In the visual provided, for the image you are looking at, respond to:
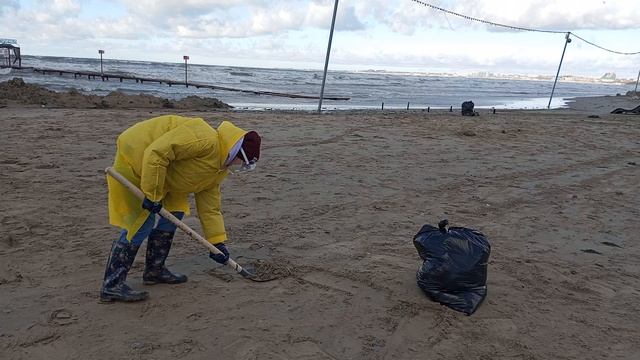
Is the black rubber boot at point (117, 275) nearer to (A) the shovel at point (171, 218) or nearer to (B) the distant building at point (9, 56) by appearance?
(A) the shovel at point (171, 218)

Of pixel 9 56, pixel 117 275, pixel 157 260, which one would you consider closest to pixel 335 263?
pixel 157 260

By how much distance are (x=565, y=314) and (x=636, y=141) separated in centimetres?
1053

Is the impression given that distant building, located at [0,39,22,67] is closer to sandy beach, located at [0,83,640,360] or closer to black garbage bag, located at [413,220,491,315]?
sandy beach, located at [0,83,640,360]

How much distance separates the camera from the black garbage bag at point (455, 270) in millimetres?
3367

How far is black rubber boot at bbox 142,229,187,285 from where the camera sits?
11.5ft

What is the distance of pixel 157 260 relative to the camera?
138 inches

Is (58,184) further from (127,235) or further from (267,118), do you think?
(267,118)

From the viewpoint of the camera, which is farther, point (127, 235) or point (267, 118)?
point (267, 118)

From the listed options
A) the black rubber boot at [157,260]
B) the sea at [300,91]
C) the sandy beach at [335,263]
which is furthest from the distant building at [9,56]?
the black rubber boot at [157,260]

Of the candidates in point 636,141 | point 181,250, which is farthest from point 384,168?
point 636,141

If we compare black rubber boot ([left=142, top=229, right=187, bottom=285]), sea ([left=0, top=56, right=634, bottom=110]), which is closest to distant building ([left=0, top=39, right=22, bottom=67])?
sea ([left=0, top=56, right=634, bottom=110])

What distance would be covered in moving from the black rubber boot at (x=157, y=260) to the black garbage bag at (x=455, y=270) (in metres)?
1.78

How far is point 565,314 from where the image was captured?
340cm

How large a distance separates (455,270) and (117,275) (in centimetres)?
219
